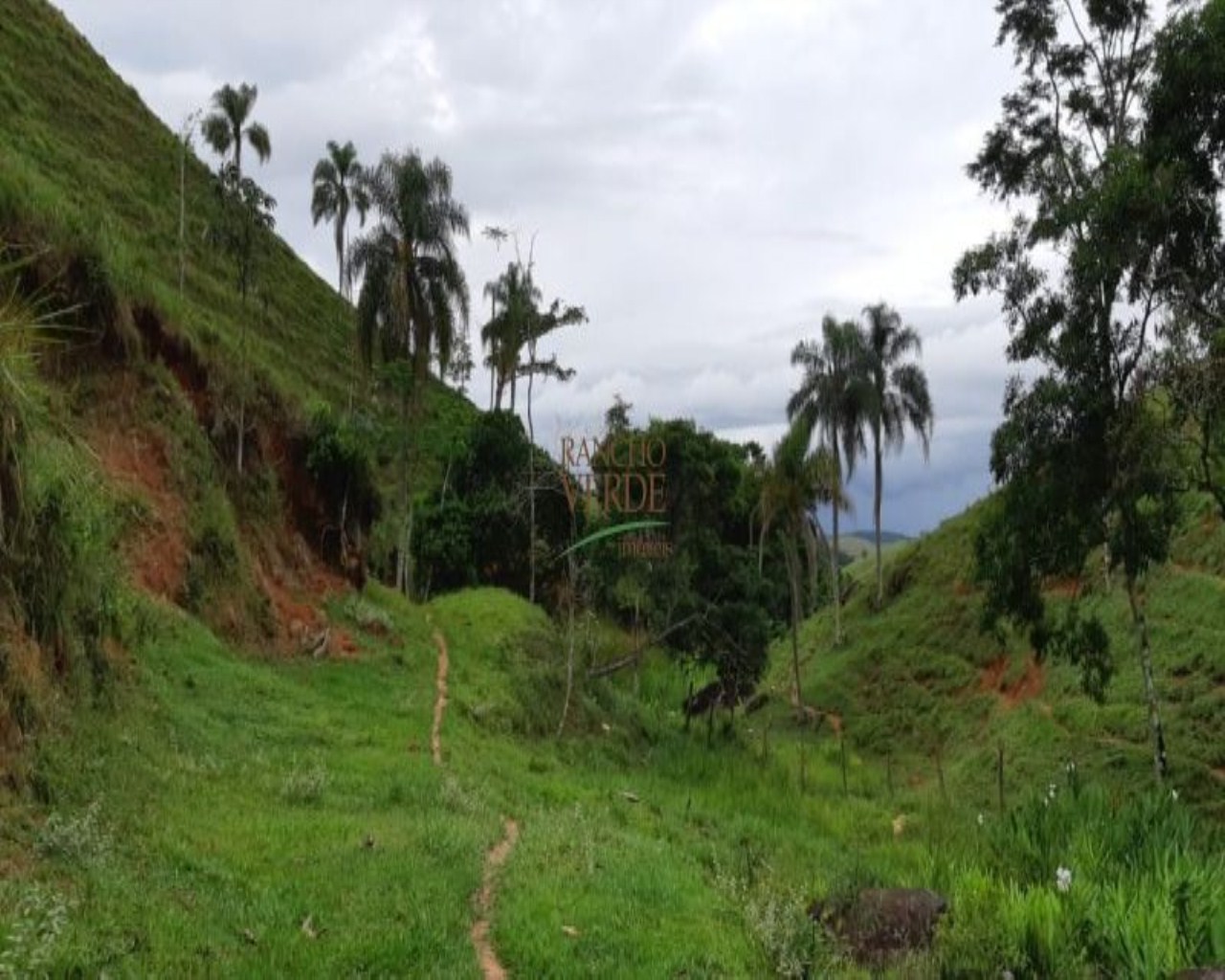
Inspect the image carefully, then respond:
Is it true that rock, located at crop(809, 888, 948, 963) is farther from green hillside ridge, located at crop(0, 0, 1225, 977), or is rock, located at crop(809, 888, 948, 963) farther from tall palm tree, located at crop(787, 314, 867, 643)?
tall palm tree, located at crop(787, 314, 867, 643)

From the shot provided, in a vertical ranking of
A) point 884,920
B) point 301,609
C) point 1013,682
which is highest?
point 301,609

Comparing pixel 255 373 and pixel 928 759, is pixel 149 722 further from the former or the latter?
pixel 928 759

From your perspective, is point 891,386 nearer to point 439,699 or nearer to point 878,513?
point 878,513

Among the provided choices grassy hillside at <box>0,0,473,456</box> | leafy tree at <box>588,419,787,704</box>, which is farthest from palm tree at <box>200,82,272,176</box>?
leafy tree at <box>588,419,787,704</box>

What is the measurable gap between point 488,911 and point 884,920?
13.8 ft

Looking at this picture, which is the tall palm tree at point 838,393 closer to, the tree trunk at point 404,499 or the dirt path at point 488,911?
the tree trunk at point 404,499

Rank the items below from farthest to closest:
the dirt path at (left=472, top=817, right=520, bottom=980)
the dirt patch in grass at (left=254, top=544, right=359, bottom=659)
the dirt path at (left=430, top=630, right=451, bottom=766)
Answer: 1. the dirt patch in grass at (left=254, top=544, right=359, bottom=659)
2. the dirt path at (left=430, top=630, right=451, bottom=766)
3. the dirt path at (left=472, top=817, right=520, bottom=980)

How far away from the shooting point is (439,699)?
21.7 m

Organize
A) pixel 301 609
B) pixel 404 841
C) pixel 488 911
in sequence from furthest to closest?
pixel 301 609 → pixel 404 841 → pixel 488 911

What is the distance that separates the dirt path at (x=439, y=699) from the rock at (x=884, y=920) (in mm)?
7507

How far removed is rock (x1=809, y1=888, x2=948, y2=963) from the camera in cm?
1032

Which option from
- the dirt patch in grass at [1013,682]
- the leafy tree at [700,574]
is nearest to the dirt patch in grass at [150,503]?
the leafy tree at [700,574]

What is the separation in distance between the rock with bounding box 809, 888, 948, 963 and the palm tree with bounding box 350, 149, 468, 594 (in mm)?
23043
